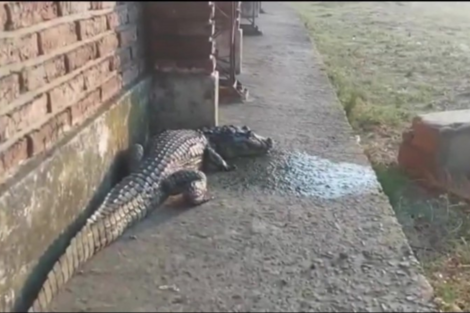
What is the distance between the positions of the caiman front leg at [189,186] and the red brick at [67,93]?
1.82 ft

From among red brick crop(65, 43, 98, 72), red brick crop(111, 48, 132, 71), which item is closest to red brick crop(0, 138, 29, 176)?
red brick crop(65, 43, 98, 72)

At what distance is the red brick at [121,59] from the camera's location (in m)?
3.21

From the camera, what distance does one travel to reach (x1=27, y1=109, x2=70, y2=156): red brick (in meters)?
2.35

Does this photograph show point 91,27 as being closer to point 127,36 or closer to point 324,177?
point 127,36

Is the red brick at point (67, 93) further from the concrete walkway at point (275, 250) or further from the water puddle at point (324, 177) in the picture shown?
the water puddle at point (324, 177)

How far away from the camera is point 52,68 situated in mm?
2482

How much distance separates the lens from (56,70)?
8.27 feet

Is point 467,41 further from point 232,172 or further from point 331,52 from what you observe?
point 331,52

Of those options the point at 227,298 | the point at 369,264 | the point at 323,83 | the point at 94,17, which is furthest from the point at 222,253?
the point at 323,83

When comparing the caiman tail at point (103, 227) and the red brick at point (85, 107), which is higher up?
the red brick at point (85, 107)

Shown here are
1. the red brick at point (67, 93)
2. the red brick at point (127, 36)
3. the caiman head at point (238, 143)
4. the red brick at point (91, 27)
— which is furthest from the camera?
the caiman head at point (238, 143)

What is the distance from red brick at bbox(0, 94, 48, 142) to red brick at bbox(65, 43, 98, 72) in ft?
0.87

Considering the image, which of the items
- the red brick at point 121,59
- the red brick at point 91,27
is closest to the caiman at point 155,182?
the red brick at point 121,59

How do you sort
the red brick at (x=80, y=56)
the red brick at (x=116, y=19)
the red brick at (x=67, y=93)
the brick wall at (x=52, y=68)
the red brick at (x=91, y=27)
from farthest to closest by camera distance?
the red brick at (x=116, y=19), the red brick at (x=91, y=27), the red brick at (x=80, y=56), the red brick at (x=67, y=93), the brick wall at (x=52, y=68)
